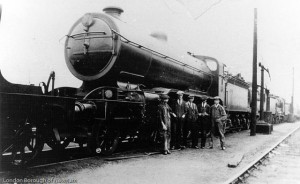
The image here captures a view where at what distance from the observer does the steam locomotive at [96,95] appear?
5.23 metres

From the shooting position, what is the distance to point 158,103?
27.6 ft

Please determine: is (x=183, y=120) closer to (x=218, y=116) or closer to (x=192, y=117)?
(x=192, y=117)

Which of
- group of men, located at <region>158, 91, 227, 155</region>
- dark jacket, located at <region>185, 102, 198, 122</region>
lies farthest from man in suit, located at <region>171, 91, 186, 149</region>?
dark jacket, located at <region>185, 102, 198, 122</region>

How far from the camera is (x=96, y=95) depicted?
7.24 m

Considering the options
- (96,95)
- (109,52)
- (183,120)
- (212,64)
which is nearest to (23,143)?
(96,95)

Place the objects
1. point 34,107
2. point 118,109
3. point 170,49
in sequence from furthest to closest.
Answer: point 170,49 → point 118,109 → point 34,107

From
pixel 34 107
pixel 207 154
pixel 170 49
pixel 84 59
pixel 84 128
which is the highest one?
pixel 170 49

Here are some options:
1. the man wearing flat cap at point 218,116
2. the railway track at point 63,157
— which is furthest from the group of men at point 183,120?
the railway track at point 63,157

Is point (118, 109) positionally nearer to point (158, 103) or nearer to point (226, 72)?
point (158, 103)

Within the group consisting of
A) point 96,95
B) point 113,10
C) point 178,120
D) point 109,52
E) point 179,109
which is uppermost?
point 113,10

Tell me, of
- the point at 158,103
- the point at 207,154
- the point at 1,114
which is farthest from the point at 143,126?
the point at 1,114

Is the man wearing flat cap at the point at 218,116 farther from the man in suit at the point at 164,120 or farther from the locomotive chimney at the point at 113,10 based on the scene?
the locomotive chimney at the point at 113,10

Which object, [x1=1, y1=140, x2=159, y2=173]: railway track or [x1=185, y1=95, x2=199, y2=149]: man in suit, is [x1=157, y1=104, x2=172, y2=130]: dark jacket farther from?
[x1=185, y1=95, x2=199, y2=149]: man in suit

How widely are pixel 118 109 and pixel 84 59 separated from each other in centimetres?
146
